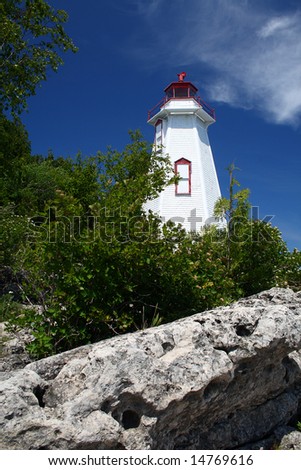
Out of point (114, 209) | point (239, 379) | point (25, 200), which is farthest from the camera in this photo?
point (25, 200)

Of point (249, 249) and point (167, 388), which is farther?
point (249, 249)

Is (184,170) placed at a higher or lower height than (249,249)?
higher

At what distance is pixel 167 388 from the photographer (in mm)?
4965

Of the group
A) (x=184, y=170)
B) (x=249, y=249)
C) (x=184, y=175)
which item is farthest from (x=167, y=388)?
(x=184, y=170)

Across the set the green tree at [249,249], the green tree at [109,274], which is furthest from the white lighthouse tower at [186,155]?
the green tree at [109,274]

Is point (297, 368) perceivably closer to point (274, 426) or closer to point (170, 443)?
point (274, 426)

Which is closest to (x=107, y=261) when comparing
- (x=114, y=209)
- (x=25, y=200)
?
(x=114, y=209)

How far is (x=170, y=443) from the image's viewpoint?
526 centimetres

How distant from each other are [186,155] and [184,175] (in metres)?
1.77

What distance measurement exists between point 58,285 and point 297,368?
4214 millimetres

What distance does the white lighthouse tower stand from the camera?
33406 millimetres

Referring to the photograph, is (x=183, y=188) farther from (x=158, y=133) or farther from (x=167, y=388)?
(x=167, y=388)

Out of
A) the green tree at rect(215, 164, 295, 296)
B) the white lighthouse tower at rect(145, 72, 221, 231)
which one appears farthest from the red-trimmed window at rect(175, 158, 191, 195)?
the green tree at rect(215, 164, 295, 296)

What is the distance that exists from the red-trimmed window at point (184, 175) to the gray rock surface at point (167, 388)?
27.5 metres
